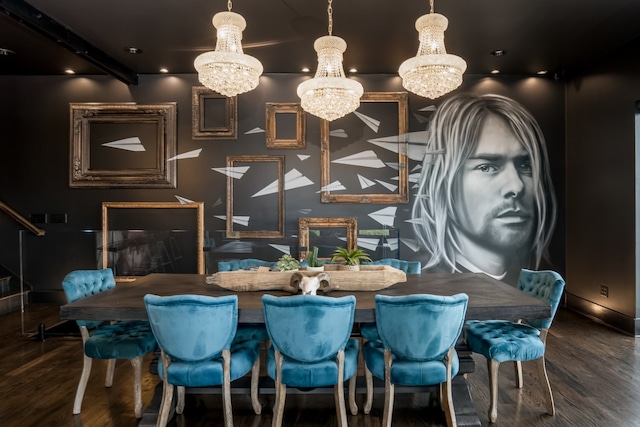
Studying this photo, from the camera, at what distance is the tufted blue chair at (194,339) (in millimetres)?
2219

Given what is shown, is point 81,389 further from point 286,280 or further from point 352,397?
point 352,397

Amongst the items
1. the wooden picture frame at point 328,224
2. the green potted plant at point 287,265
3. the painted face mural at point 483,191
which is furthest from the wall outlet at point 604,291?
the green potted plant at point 287,265

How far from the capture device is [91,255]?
4.57 metres

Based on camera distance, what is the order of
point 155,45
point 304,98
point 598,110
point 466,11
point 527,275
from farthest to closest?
point 598,110, point 155,45, point 466,11, point 527,275, point 304,98

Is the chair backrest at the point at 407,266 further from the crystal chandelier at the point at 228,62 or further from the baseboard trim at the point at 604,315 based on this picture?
the baseboard trim at the point at 604,315

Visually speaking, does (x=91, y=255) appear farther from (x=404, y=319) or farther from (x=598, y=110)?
(x=598, y=110)

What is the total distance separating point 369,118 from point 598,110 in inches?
104

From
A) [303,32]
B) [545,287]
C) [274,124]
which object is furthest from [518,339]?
[274,124]

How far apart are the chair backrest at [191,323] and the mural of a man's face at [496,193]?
396cm

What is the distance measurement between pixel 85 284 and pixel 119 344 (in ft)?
2.26

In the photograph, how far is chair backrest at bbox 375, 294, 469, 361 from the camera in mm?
2205

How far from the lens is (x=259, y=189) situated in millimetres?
5469

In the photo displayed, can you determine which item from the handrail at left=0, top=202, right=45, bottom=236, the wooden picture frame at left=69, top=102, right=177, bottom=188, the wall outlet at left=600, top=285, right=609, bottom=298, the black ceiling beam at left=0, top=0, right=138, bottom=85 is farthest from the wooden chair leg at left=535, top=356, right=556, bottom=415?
the handrail at left=0, top=202, right=45, bottom=236

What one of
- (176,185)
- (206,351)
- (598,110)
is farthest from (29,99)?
(598,110)
